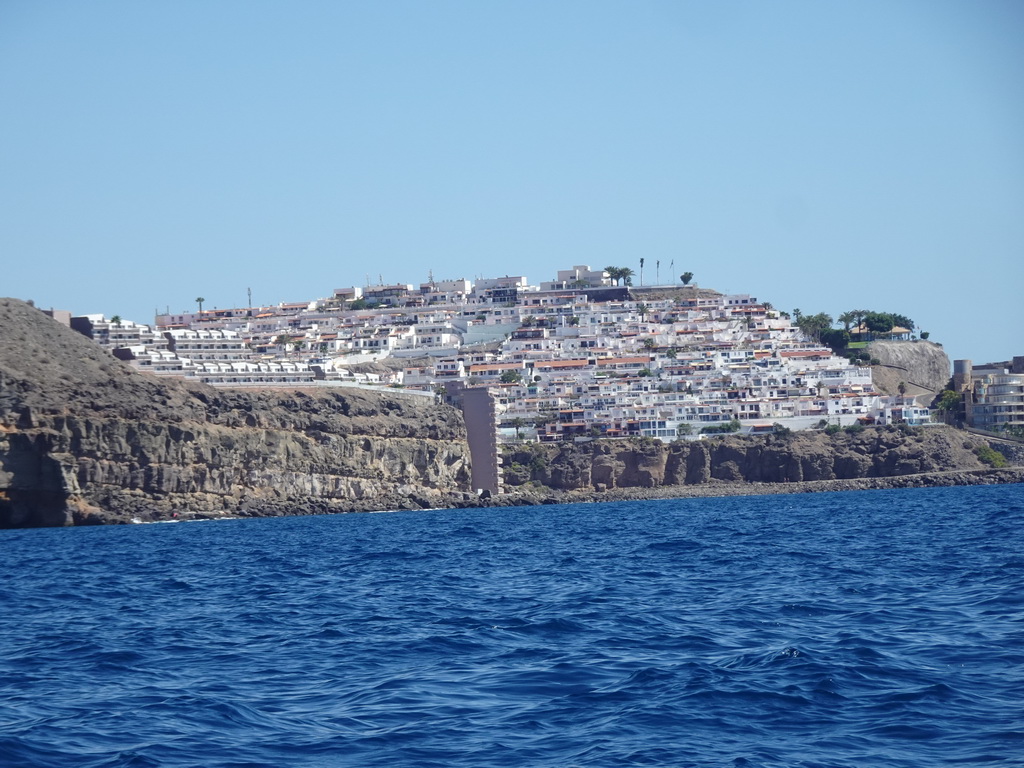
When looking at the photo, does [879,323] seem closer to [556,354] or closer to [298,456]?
[556,354]

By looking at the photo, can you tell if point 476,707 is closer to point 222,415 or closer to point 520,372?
point 222,415

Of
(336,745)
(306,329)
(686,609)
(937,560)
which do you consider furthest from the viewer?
(306,329)

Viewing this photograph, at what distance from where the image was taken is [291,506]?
93.4m

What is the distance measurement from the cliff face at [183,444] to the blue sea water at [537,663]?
45100 millimetres

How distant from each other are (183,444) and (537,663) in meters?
74.4

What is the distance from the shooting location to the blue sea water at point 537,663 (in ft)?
45.2

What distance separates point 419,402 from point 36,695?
99.6 metres

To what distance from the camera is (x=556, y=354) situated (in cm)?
15225

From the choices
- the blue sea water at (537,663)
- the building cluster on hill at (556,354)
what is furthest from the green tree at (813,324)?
the blue sea water at (537,663)

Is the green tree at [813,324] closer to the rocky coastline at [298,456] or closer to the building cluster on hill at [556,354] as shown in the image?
the building cluster on hill at [556,354]

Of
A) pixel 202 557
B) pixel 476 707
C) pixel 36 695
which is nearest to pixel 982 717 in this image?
pixel 476 707

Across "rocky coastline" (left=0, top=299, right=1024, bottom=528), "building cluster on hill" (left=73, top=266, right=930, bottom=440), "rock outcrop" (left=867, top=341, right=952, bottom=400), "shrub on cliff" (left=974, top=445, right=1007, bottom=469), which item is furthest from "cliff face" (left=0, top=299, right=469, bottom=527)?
"rock outcrop" (left=867, top=341, right=952, bottom=400)

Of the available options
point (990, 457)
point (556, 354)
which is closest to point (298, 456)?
point (556, 354)

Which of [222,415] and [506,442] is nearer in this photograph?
[222,415]
